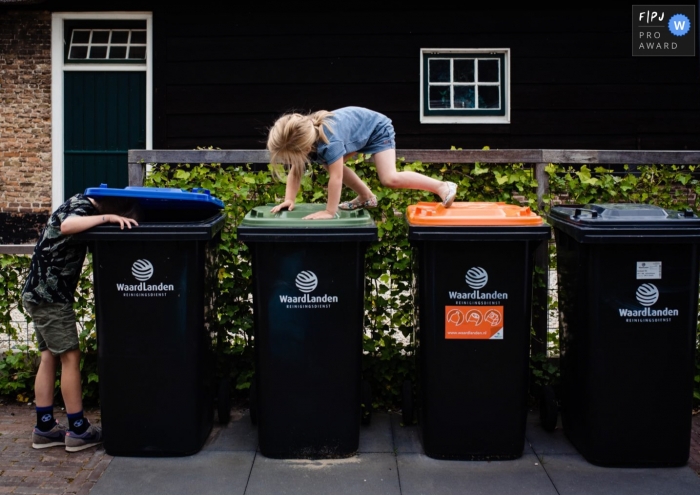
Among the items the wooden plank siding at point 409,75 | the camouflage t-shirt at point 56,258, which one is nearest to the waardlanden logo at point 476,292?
the camouflage t-shirt at point 56,258

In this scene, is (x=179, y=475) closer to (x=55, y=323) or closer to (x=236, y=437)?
(x=236, y=437)

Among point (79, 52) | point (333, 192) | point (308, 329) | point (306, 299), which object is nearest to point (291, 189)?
point (333, 192)

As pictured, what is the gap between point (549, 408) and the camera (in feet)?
13.4

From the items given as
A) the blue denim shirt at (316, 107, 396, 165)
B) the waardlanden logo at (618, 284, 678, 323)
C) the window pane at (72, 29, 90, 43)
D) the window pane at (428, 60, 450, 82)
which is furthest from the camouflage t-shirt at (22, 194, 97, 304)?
the window pane at (72, 29, 90, 43)

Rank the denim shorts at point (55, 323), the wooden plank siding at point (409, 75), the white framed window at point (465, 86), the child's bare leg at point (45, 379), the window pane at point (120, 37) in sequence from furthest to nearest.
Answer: the window pane at point (120, 37), the white framed window at point (465, 86), the wooden plank siding at point (409, 75), the child's bare leg at point (45, 379), the denim shorts at point (55, 323)

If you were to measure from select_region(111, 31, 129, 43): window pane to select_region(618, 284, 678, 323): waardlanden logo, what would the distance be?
8.73m

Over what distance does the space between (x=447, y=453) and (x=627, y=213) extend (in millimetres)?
1528

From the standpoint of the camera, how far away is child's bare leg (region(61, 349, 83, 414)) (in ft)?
12.8

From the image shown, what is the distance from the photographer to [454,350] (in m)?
3.72

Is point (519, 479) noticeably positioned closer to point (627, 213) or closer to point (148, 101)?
point (627, 213)

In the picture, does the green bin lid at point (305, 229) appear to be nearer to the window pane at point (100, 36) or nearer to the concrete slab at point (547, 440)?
the concrete slab at point (547, 440)

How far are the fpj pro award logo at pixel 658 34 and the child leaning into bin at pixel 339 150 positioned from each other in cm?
693

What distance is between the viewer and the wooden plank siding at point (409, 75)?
9.81m

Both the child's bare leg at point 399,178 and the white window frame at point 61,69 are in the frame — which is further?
the white window frame at point 61,69
